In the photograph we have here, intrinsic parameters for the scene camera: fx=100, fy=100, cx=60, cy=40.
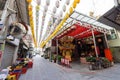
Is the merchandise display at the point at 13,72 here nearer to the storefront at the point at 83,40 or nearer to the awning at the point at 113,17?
the awning at the point at 113,17

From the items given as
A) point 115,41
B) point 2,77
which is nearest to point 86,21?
point 115,41

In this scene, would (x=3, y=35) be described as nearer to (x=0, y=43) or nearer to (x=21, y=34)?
(x=0, y=43)

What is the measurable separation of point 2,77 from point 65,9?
558 centimetres

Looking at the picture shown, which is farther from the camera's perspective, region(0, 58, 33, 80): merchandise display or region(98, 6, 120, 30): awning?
region(0, 58, 33, 80): merchandise display

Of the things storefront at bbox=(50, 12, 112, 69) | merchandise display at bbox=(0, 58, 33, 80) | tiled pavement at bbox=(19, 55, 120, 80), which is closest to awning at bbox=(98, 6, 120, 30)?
merchandise display at bbox=(0, 58, 33, 80)

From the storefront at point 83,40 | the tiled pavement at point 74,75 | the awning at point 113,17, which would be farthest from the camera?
the storefront at point 83,40

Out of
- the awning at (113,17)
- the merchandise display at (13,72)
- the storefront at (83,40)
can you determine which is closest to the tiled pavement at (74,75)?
the merchandise display at (13,72)

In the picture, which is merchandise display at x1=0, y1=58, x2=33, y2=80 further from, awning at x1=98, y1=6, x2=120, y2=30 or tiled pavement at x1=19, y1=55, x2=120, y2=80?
awning at x1=98, y1=6, x2=120, y2=30

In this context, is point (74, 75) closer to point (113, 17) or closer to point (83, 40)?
point (113, 17)

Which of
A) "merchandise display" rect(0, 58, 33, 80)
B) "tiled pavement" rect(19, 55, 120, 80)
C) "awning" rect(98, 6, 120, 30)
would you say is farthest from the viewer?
"tiled pavement" rect(19, 55, 120, 80)

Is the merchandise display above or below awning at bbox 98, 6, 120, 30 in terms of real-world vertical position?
below

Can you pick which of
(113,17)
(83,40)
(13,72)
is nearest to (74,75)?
(13,72)

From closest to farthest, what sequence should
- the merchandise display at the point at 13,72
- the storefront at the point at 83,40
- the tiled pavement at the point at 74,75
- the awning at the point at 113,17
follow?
1. the awning at the point at 113,17
2. the merchandise display at the point at 13,72
3. the tiled pavement at the point at 74,75
4. the storefront at the point at 83,40

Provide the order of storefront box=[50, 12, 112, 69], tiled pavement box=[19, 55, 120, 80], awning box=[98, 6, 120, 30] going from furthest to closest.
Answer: storefront box=[50, 12, 112, 69]
tiled pavement box=[19, 55, 120, 80]
awning box=[98, 6, 120, 30]
